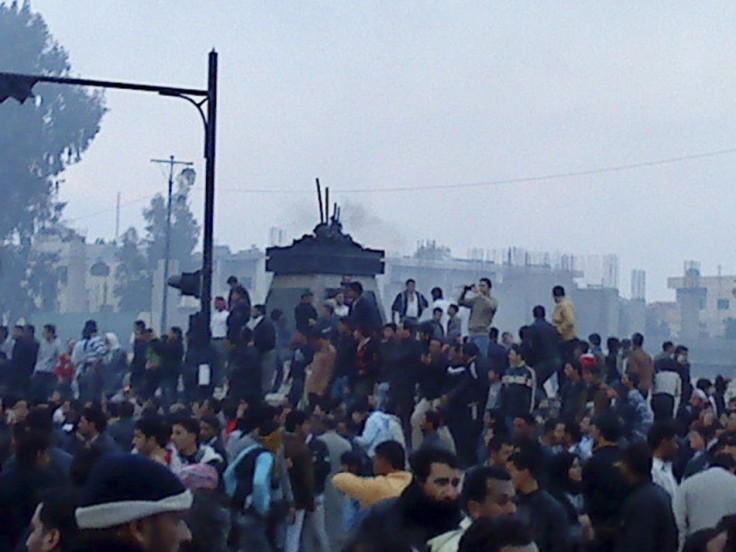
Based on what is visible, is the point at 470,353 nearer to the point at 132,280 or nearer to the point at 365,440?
the point at 365,440

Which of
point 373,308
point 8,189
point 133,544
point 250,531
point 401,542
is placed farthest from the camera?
point 8,189

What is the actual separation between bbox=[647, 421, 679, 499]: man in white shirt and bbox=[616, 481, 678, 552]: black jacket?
2.04m

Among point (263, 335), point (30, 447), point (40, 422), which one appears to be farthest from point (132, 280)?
point (30, 447)

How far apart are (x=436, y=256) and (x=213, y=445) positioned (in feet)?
279

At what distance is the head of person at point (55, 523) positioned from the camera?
532 cm

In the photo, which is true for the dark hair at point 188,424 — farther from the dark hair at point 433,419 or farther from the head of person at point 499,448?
the dark hair at point 433,419

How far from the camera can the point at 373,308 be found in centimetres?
2030

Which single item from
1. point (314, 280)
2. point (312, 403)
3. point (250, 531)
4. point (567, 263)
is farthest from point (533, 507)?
point (567, 263)

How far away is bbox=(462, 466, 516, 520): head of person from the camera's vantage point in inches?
255

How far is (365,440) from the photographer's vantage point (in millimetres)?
13820

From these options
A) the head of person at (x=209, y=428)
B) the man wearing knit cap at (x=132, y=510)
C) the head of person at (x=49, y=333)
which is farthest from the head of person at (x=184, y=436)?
the head of person at (x=49, y=333)

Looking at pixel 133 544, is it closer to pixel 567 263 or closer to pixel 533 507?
pixel 533 507

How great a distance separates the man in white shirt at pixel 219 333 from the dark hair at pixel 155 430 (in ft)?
31.7

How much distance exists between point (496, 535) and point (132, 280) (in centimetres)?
6893
